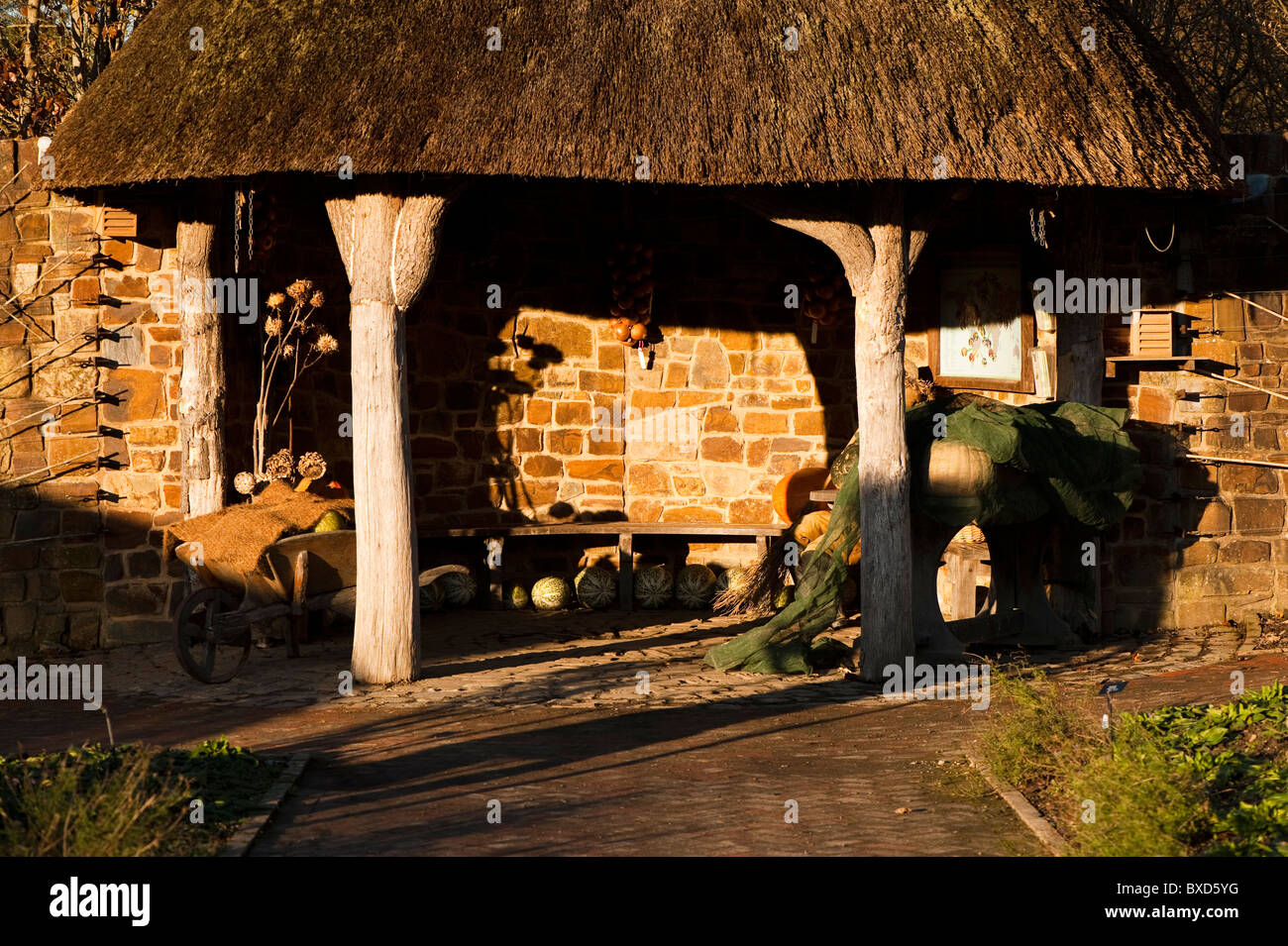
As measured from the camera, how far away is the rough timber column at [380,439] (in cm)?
830

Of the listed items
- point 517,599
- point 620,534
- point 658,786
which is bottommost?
point 658,786

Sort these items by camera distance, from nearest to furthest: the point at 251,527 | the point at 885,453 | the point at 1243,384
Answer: the point at 885,453 < the point at 251,527 < the point at 1243,384

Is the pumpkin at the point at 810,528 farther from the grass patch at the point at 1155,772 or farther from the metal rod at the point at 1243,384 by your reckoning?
the grass patch at the point at 1155,772

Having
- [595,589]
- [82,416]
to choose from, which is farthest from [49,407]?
[595,589]

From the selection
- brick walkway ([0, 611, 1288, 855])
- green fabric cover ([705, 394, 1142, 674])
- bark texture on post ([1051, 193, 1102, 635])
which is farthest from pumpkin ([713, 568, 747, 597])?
bark texture on post ([1051, 193, 1102, 635])

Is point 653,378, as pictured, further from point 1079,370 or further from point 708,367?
point 1079,370

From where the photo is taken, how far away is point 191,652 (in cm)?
917

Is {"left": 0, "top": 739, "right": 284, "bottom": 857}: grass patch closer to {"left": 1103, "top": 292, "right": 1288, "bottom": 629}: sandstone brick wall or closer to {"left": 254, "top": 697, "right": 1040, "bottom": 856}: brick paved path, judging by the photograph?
{"left": 254, "top": 697, "right": 1040, "bottom": 856}: brick paved path

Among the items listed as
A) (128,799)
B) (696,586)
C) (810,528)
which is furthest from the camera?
(696,586)

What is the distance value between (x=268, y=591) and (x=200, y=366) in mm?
1684

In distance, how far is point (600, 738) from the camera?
23.3 ft
